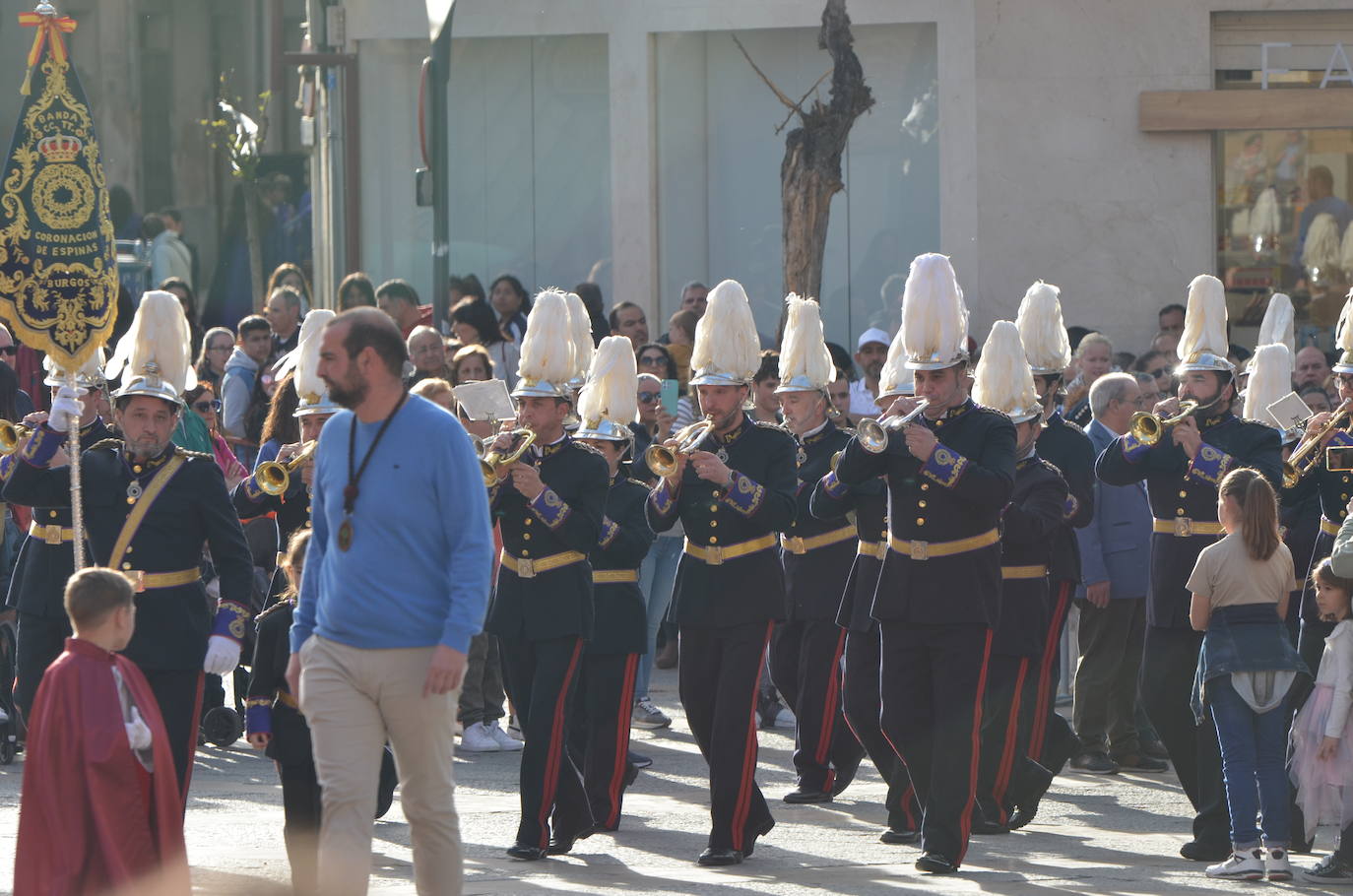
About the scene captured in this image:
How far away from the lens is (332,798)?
6746mm

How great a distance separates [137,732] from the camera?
23.1 feet

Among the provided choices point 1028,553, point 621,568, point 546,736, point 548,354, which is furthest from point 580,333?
point 1028,553

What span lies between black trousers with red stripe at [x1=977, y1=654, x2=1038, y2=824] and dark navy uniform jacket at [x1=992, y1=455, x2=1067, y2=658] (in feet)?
0.26

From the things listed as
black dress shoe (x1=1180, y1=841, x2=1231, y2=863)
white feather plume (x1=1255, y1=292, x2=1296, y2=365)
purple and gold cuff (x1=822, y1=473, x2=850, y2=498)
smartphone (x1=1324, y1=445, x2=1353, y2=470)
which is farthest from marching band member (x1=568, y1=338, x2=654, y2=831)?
white feather plume (x1=1255, y1=292, x2=1296, y2=365)

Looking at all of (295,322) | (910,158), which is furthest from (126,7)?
(295,322)

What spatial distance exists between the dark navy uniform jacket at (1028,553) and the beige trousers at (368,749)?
10.3 feet

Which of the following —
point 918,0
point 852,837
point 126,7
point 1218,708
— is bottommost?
point 852,837

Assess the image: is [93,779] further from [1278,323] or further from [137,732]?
[1278,323]

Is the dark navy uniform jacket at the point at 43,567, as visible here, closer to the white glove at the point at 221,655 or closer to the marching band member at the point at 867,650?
the white glove at the point at 221,655

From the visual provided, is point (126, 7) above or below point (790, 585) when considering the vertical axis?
above

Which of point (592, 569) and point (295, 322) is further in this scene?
point (295, 322)

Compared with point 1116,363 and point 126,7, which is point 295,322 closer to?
point 1116,363

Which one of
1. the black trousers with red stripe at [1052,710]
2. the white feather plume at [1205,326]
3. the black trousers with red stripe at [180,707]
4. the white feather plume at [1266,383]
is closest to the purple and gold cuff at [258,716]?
the black trousers with red stripe at [180,707]

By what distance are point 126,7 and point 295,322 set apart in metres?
16.3
